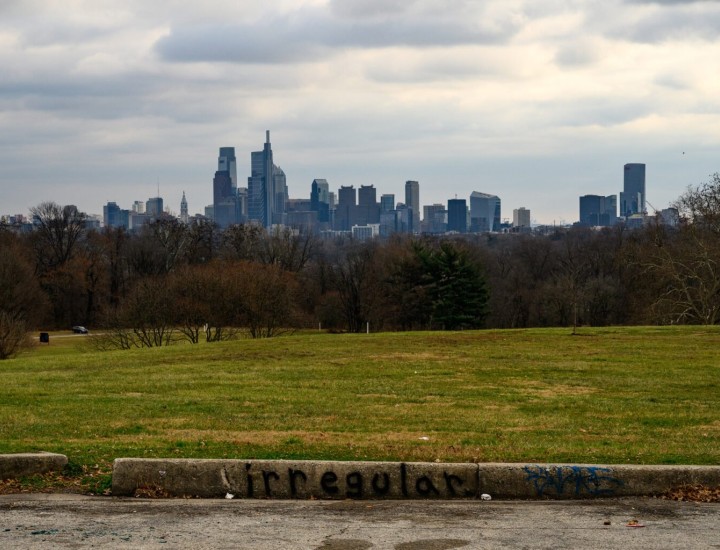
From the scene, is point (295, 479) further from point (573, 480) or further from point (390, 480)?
point (573, 480)

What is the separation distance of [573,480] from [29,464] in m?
5.46

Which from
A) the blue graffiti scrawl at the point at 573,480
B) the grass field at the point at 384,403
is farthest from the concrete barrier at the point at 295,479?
the grass field at the point at 384,403

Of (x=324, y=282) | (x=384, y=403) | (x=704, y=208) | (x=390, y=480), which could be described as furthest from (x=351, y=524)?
(x=324, y=282)

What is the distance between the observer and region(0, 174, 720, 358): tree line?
55.0 m

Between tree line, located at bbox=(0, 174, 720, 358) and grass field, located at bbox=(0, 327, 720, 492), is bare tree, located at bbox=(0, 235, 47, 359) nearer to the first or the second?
tree line, located at bbox=(0, 174, 720, 358)

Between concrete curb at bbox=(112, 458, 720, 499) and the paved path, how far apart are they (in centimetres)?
23

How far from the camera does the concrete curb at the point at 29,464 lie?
977 cm

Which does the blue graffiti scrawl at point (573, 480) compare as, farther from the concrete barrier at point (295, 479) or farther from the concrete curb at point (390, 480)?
the concrete barrier at point (295, 479)

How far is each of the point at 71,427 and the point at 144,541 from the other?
21.0 feet

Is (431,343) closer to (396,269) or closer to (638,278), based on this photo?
(638,278)

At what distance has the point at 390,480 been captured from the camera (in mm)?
9484

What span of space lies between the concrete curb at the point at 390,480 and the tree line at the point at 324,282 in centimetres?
2710

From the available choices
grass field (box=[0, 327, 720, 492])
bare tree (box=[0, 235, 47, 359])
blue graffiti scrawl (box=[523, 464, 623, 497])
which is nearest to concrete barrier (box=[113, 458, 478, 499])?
blue graffiti scrawl (box=[523, 464, 623, 497])

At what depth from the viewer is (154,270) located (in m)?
95.3
